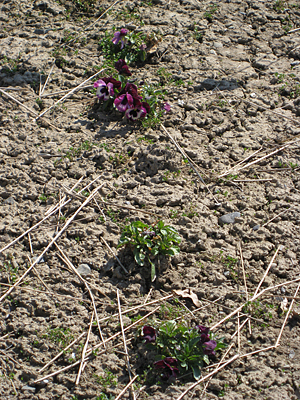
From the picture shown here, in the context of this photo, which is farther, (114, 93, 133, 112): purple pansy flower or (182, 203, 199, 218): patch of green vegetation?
(114, 93, 133, 112): purple pansy flower

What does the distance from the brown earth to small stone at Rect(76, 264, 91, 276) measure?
0.6 inches

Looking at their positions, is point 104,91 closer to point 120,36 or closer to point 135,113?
point 135,113

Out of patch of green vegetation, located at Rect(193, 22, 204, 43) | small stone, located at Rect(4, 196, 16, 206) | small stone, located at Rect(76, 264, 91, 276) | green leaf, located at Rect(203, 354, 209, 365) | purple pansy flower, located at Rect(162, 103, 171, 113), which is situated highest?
patch of green vegetation, located at Rect(193, 22, 204, 43)

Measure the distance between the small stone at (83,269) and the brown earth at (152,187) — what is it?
14 millimetres

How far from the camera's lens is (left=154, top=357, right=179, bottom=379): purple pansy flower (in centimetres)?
227

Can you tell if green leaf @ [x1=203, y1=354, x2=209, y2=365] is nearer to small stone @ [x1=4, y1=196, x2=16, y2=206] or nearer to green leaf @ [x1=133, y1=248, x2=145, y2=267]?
green leaf @ [x1=133, y1=248, x2=145, y2=267]

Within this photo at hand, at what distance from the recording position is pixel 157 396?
2.21 metres

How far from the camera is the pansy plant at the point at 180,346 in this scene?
230 cm

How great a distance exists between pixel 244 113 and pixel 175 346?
246 cm

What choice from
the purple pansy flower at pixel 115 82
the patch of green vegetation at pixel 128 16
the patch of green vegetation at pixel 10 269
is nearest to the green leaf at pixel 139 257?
the patch of green vegetation at pixel 10 269

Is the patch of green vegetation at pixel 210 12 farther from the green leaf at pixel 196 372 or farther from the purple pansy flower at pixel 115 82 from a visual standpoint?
the green leaf at pixel 196 372

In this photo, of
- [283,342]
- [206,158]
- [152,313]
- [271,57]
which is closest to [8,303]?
[152,313]

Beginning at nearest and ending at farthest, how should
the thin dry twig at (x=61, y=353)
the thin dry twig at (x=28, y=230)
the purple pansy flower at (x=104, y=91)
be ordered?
the thin dry twig at (x=61, y=353)
the thin dry twig at (x=28, y=230)
the purple pansy flower at (x=104, y=91)

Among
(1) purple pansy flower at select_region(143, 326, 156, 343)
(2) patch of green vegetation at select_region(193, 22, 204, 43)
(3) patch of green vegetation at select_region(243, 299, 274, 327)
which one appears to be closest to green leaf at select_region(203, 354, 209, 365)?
(1) purple pansy flower at select_region(143, 326, 156, 343)
